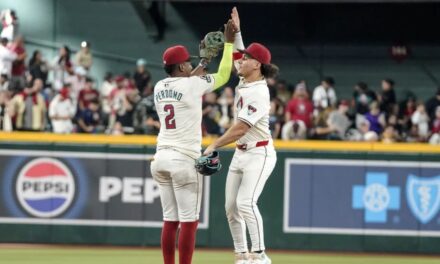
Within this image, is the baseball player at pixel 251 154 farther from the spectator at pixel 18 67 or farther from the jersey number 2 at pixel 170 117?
the spectator at pixel 18 67

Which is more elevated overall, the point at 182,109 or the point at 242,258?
the point at 182,109

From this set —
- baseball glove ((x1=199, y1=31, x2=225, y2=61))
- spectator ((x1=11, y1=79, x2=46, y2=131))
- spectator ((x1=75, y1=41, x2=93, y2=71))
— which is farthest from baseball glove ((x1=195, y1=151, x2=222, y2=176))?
spectator ((x1=75, y1=41, x2=93, y2=71))

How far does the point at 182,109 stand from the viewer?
990 cm

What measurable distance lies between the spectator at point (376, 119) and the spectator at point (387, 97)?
2.21 feet

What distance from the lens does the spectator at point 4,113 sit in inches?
711

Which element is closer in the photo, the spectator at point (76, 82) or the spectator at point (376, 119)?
the spectator at point (376, 119)

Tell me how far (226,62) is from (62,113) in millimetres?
9045

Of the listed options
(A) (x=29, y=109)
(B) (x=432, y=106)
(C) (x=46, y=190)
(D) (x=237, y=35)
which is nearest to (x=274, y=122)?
(B) (x=432, y=106)

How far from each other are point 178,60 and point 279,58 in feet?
45.8

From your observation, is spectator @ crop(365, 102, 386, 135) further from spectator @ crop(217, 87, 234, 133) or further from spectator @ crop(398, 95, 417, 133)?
spectator @ crop(217, 87, 234, 133)

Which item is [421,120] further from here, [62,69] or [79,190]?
[79,190]

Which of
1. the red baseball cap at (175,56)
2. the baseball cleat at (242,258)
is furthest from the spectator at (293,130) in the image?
the red baseball cap at (175,56)

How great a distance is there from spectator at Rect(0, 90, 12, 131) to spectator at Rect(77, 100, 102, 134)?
1.30 m

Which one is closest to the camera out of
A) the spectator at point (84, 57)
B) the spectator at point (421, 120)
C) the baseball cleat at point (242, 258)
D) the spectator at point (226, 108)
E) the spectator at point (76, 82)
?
the baseball cleat at point (242, 258)
